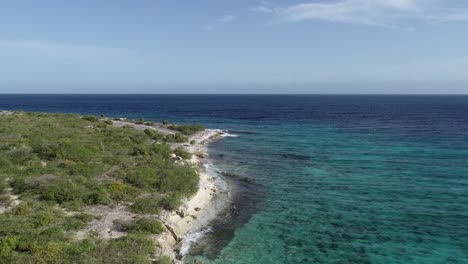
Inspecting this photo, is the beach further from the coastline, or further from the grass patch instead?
the grass patch

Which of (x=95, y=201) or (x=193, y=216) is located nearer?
(x=95, y=201)

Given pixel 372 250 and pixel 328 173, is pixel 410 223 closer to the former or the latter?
pixel 372 250

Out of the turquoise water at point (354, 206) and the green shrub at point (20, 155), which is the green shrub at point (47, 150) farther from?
the turquoise water at point (354, 206)

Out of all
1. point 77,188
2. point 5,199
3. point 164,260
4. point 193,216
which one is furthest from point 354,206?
point 5,199

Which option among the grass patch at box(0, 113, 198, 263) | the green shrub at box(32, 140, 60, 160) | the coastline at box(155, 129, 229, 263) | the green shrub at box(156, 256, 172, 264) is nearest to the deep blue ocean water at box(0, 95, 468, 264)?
the coastline at box(155, 129, 229, 263)

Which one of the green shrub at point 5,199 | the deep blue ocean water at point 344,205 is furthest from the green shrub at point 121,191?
the deep blue ocean water at point 344,205

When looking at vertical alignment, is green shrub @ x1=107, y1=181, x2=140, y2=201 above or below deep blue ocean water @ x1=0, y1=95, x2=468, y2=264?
above

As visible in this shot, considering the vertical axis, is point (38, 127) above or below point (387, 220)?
above

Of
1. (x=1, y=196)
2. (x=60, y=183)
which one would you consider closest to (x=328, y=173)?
(x=60, y=183)

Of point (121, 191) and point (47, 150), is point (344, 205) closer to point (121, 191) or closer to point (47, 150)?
point (121, 191)
